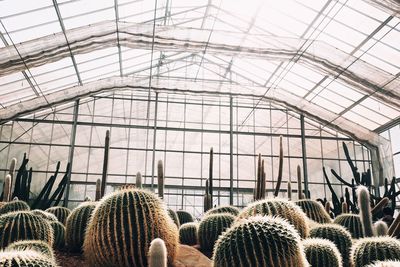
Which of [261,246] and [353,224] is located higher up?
[353,224]

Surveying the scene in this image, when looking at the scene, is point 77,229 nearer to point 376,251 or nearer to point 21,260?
point 21,260

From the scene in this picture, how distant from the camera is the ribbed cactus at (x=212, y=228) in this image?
5.73 metres

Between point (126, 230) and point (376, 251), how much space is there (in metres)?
2.21

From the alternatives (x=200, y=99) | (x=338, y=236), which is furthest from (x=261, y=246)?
(x=200, y=99)

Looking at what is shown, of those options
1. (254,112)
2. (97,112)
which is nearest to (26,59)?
(97,112)

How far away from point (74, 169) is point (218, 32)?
867 cm

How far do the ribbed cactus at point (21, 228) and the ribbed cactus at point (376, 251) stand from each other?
120 inches

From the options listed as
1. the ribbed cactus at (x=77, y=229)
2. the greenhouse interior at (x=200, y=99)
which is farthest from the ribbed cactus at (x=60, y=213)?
the ribbed cactus at (x=77, y=229)

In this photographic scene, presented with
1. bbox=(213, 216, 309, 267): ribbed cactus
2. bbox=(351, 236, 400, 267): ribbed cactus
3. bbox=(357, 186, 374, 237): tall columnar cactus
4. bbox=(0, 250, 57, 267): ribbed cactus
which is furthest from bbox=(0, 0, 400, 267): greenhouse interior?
bbox=(0, 250, 57, 267): ribbed cactus

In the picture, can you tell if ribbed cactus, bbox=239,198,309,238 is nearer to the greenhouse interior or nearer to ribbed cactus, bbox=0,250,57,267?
the greenhouse interior

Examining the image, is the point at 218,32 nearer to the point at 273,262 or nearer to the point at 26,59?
the point at 26,59

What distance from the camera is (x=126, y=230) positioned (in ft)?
12.4

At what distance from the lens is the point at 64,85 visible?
1741 centimetres

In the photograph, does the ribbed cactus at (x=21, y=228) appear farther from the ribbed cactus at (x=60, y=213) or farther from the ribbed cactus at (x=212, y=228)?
the ribbed cactus at (x=60, y=213)
